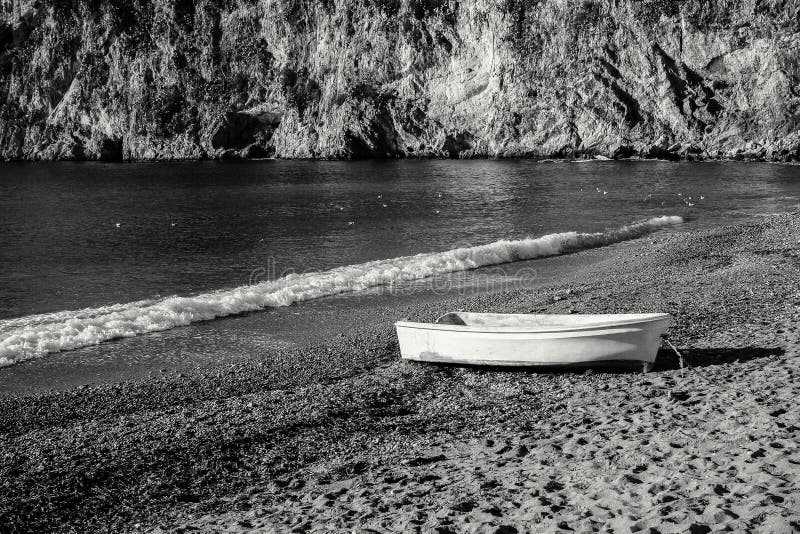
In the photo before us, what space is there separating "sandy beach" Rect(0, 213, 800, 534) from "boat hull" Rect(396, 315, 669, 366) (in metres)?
0.32

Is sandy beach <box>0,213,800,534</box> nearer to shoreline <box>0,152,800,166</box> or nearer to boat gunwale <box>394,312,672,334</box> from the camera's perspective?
boat gunwale <box>394,312,672,334</box>

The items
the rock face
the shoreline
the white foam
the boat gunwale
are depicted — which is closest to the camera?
the boat gunwale

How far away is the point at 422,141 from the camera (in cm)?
9838

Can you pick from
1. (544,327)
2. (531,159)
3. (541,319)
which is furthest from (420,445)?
(531,159)

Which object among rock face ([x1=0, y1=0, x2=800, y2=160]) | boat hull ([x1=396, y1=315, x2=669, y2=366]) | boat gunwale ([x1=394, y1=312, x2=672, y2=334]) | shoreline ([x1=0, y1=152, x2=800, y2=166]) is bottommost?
boat hull ([x1=396, y1=315, x2=669, y2=366])

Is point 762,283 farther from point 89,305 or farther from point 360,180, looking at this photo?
point 360,180

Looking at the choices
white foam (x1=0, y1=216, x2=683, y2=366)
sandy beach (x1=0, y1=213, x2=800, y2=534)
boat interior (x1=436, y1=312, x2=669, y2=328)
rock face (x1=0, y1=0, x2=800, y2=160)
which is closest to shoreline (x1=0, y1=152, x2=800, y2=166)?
rock face (x1=0, y1=0, x2=800, y2=160)

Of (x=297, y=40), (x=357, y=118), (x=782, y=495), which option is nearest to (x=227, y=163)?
(x=357, y=118)

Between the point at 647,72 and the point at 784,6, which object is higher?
the point at 784,6

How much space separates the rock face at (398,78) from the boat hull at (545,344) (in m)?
71.9

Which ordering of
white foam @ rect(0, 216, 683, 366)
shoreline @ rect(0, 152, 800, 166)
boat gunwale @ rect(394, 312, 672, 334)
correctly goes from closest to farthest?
boat gunwale @ rect(394, 312, 672, 334) → white foam @ rect(0, 216, 683, 366) → shoreline @ rect(0, 152, 800, 166)

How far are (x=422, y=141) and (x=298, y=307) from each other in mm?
80787

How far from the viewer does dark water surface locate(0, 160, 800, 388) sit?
23.7 m

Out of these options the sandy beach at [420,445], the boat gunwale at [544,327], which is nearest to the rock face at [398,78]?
the boat gunwale at [544,327]
